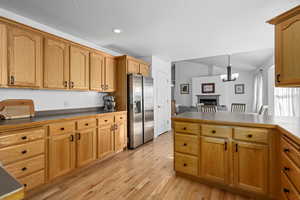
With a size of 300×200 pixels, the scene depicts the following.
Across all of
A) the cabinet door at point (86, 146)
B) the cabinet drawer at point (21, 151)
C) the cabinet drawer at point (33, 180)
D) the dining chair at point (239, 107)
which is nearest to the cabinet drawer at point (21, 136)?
the cabinet drawer at point (21, 151)

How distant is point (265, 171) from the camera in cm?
170

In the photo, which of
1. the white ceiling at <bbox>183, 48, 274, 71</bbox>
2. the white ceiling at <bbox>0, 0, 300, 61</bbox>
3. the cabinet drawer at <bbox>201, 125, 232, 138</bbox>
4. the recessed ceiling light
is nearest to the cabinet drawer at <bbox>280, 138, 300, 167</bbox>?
the cabinet drawer at <bbox>201, 125, 232, 138</bbox>

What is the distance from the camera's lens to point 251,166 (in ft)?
5.80

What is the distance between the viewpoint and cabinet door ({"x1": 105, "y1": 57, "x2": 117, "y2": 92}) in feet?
11.0

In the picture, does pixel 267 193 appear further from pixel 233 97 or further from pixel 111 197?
pixel 233 97

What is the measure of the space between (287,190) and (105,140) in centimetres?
259

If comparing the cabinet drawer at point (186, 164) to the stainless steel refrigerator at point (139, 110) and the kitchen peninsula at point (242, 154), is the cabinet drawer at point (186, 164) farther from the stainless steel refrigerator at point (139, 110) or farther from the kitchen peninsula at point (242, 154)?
the stainless steel refrigerator at point (139, 110)

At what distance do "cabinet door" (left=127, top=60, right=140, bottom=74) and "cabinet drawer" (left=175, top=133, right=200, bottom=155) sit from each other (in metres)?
1.99

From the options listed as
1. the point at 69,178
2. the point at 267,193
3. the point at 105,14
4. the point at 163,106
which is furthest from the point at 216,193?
the point at 163,106

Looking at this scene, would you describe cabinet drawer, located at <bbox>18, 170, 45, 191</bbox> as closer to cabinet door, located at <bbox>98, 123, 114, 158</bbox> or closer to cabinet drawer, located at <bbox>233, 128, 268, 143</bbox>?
cabinet door, located at <bbox>98, 123, 114, 158</bbox>

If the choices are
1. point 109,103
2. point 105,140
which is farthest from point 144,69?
point 105,140

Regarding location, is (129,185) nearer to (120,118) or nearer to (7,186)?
(120,118)

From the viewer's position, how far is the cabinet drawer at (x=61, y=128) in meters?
2.03

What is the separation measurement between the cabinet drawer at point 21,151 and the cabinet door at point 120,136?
143cm
